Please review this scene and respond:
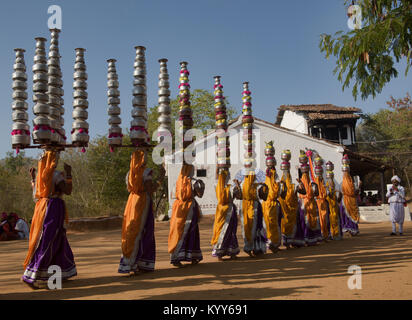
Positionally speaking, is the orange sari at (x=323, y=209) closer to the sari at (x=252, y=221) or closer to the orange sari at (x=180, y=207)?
the sari at (x=252, y=221)

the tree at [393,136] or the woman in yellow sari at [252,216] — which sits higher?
the tree at [393,136]

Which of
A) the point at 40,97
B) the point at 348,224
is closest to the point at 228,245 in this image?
the point at 40,97

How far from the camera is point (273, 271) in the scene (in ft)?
21.6

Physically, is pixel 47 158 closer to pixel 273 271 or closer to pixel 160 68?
pixel 160 68

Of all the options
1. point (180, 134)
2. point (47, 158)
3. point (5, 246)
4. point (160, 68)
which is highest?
point (160, 68)

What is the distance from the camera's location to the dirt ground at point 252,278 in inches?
193

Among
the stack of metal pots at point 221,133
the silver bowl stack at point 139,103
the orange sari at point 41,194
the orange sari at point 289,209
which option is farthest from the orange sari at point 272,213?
the orange sari at point 41,194

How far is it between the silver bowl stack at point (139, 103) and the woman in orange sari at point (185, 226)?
1328mm

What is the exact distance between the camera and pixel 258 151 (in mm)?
22594

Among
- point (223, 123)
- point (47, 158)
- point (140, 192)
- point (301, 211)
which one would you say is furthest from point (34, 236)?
point (301, 211)

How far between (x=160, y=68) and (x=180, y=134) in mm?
1436

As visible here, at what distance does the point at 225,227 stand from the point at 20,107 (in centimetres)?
463

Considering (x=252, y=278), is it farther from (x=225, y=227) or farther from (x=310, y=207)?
(x=310, y=207)

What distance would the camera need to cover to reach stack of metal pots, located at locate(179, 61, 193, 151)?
802 centimetres
